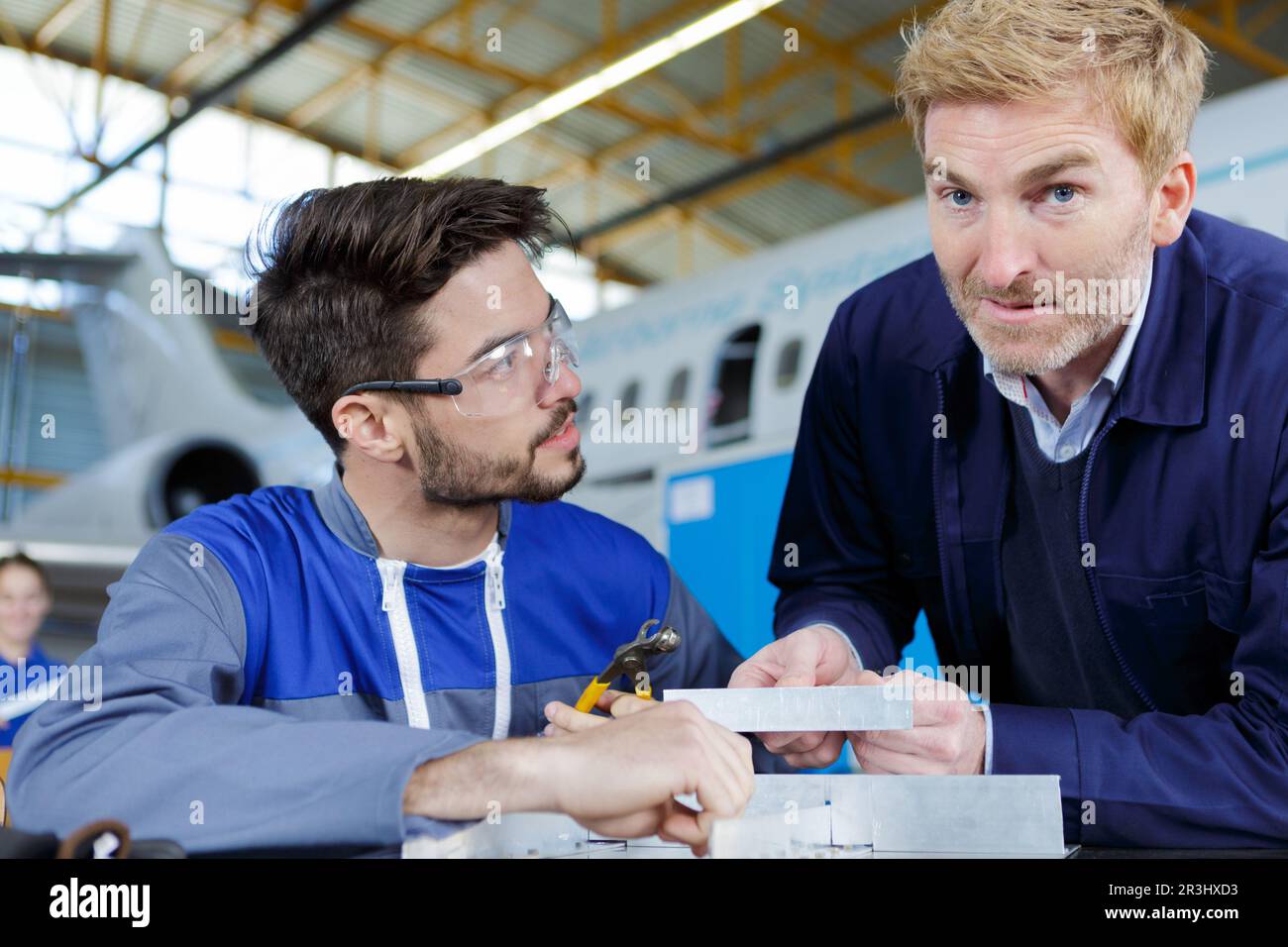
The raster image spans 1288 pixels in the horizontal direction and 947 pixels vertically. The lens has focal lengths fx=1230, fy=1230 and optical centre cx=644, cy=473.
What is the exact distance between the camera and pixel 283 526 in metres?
1.97

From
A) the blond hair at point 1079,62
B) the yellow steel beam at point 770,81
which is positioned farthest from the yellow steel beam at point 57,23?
the blond hair at point 1079,62

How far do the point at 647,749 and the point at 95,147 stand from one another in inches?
Answer: 686

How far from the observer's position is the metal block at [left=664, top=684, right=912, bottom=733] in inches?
55.0

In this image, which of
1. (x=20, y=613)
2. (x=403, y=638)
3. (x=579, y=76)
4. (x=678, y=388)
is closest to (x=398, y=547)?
(x=403, y=638)

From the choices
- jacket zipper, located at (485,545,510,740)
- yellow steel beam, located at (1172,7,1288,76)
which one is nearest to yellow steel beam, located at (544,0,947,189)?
yellow steel beam, located at (1172,7,1288,76)

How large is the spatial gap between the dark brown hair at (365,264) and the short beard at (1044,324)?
29.2 inches

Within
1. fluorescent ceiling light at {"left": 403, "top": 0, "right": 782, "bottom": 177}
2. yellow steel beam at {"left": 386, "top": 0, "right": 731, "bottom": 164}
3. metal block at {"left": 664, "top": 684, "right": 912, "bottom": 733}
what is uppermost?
yellow steel beam at {"left": 386, "top": 0, "right": 731, "bottom": 164}

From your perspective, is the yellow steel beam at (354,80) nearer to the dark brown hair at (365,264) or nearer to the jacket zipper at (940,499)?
the dark brown hair at (365,264)

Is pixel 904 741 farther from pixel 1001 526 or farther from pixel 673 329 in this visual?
pixel 673 329

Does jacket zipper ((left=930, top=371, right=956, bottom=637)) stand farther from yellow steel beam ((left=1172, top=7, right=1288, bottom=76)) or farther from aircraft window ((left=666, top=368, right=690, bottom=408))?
yellow steel beam ((left=1172, top=7, right=1288, bottom=76))

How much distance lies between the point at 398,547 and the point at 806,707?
87 cm

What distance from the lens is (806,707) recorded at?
1396mm

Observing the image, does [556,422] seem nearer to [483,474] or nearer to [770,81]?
[483,474]

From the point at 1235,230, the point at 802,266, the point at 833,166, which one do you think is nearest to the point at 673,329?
the point at 802,266
